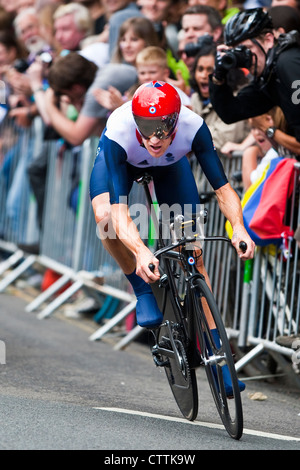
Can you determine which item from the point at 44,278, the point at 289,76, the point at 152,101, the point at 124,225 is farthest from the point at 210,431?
the point at 44,278

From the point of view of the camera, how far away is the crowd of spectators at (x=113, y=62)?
361 inches

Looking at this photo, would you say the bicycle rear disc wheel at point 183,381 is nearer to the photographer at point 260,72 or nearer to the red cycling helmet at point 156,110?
the red cycling helmet at point 156,110

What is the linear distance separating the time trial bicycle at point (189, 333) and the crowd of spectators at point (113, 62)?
2.04 m

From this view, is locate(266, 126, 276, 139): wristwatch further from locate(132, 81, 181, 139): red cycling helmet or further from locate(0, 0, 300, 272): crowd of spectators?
locate(132, 81, 181, 139): red cycling helmet

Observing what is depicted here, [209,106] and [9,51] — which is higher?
[209,106]

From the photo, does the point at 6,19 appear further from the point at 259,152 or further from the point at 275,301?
the point at 275,301

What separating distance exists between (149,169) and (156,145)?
51 cm

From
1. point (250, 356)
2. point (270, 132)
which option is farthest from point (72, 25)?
point (250, 356)

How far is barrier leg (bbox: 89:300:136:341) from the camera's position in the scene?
10203 mm

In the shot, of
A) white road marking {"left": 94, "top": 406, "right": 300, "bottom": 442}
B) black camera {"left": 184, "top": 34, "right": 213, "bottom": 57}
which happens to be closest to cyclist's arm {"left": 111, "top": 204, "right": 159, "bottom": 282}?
white road marking {"left": 94, "top": 406, "right": 300, "bottom": 442}

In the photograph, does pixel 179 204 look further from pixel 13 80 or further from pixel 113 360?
pixel 13 80

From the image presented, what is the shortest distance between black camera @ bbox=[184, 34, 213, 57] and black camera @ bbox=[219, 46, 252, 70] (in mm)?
1902

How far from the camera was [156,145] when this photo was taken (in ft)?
19.7
